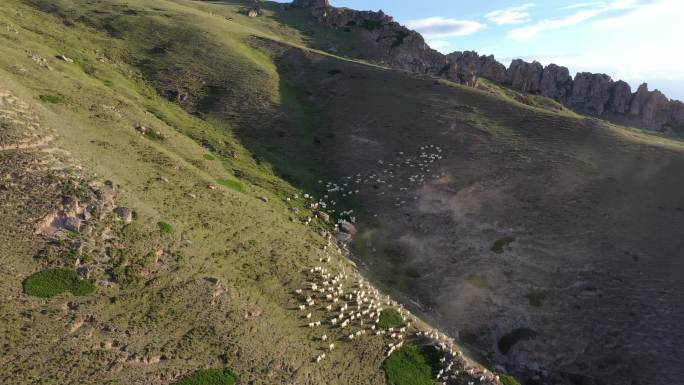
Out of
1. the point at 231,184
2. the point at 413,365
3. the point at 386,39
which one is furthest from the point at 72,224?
the point at 386,39

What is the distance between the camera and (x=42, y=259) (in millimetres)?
31906

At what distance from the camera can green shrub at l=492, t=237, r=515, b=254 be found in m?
57.7

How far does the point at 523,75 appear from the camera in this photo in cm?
18538

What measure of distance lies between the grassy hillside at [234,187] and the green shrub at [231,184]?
43.4 inches

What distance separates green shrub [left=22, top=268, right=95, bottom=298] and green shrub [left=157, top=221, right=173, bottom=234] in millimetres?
7955

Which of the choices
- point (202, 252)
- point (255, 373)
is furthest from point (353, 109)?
point (255, 373)

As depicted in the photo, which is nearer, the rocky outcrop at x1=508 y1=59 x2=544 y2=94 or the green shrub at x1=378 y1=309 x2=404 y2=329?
the green shrub at x1=378 y1=309 x2=404 y2=329

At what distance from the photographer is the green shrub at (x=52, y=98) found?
50.4 meters

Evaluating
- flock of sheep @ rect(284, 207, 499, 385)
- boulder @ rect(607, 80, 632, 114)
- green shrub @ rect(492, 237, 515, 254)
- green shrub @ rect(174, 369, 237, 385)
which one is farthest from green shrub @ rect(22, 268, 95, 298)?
boulder @ rect(607, 80, 632, 114)

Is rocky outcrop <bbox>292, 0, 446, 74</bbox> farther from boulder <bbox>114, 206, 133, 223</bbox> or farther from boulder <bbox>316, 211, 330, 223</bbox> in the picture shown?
boulder <bbox>114, 206, 133, 223</bbox>

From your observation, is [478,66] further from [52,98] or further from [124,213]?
[124,213]

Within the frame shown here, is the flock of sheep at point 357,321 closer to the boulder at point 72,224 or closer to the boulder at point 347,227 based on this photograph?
the boulder at point 347,227

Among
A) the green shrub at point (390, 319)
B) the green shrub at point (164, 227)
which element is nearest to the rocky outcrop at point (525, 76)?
the green shrub at point (390, 319)

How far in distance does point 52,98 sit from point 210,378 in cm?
4020
